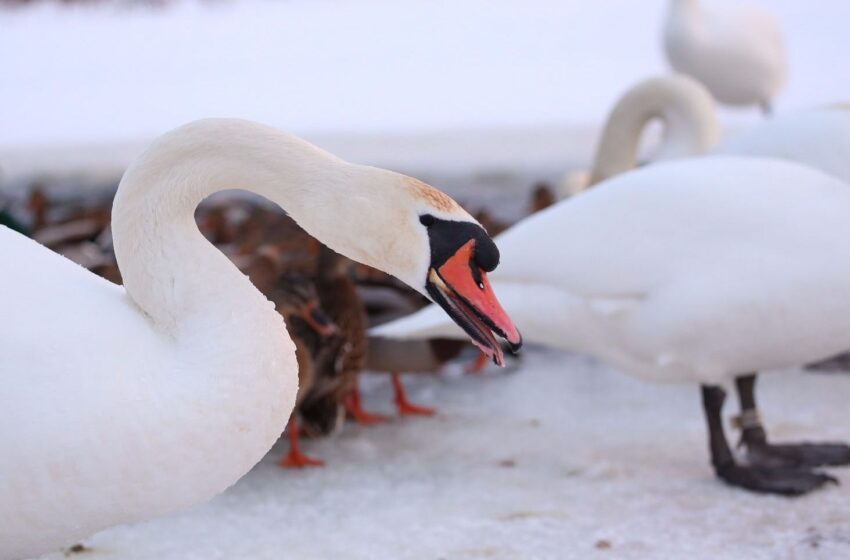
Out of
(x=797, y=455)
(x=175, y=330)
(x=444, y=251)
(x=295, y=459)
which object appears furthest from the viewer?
(x=295, y=459)

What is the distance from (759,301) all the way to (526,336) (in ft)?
2.44

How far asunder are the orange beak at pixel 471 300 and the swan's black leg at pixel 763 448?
5.84ft

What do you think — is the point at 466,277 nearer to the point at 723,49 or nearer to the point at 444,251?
the point at 444,251

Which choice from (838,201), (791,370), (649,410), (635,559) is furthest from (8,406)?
(791,370)

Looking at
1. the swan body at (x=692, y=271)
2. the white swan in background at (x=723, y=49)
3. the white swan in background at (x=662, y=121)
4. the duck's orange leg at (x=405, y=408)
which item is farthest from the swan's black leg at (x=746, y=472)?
the white swan in background at (x=723, y=49)

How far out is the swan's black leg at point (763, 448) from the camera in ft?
10.9

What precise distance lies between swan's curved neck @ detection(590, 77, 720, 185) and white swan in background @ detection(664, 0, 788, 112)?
430 cm

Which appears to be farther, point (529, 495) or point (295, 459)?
point (295, 459)

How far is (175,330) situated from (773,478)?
1.91 metres

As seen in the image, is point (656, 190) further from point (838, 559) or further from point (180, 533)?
point (180, 533)

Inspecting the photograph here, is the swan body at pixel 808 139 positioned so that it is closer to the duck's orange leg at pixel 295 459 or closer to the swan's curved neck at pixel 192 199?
the duck's orange leg at pixel 295 459

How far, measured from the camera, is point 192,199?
6.38ft

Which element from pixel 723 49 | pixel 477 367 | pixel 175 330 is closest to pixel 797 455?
pixel 477 367

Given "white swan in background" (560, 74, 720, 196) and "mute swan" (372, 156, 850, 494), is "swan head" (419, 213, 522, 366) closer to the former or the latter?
"mute swan" (372, 156, 850, 494)
